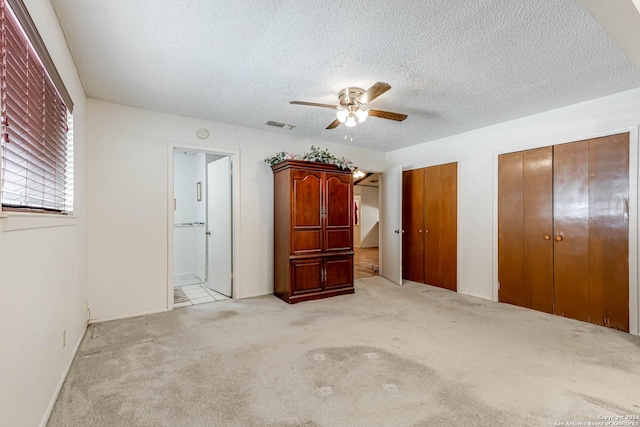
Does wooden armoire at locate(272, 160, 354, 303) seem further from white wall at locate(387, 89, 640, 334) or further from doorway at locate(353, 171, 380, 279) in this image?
doorway at locate(353, 171, 380, 279)

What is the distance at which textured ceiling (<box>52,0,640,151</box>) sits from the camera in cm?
181

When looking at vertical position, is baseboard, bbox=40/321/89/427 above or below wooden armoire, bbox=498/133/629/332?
below

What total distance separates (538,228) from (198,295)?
15.1ft

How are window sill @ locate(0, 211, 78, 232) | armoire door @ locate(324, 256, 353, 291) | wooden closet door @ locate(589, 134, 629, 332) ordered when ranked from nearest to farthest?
window sill @ locate(0, 211, 78, 232)
wooden closet door @ locate(589, 134, 629, 332)
armoire door @ locate(324, 256, 353, 291)

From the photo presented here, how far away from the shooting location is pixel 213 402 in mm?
1827

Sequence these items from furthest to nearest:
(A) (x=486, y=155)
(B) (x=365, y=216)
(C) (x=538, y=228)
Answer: (B) (x=365, y=216), (A) (x=486, y=155), (C) (x=538, y=228)

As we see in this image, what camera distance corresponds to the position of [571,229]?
334cm

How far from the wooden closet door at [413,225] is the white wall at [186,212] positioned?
12.4 ft

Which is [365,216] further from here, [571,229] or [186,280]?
[571,229]

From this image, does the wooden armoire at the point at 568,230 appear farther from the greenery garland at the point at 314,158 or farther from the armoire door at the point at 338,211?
the greenery garland at the point at 314,158

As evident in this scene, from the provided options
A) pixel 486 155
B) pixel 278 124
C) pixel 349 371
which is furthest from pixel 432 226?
pixel 349 371

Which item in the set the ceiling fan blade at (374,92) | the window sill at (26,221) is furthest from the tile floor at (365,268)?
the window sill at (26,221)

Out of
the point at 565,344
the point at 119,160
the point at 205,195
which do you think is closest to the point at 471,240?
the point at 565,344

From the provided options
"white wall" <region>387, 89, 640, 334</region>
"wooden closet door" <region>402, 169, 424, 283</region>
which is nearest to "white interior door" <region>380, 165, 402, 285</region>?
"wooden closet door" <region>402, 169, 424, 283</region>
